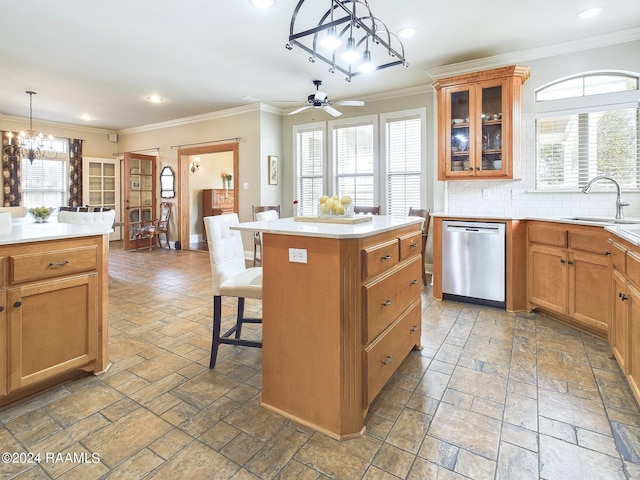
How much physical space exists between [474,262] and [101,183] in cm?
835

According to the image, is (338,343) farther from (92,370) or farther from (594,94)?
(594,94)

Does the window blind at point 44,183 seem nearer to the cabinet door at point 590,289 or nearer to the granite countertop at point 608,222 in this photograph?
the granite countertop at point 608,222

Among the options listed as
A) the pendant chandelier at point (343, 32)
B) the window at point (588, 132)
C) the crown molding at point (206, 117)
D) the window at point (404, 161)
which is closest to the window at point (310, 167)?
the crown molding at point (206, 117)

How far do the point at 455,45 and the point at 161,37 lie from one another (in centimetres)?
300

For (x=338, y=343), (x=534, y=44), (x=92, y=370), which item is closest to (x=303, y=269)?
(x=338, y=343)

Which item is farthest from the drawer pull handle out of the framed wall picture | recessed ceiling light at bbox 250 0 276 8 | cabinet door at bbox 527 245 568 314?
the framed wall picture

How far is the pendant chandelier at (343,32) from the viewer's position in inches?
81.8

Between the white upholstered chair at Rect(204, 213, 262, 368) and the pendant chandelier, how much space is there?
125cm

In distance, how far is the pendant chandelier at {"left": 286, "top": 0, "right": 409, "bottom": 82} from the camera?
6.82 ft

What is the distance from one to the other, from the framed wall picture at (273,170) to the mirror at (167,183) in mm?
2614

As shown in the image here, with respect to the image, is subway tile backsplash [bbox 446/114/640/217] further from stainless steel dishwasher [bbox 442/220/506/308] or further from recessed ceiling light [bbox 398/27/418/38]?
recessed ceiling light [bbox 398/27/418/38]

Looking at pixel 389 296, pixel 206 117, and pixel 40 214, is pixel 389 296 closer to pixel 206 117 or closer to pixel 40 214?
pixel 40 214

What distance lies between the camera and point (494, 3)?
2928 millimetres

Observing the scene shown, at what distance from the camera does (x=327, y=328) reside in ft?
5.43
